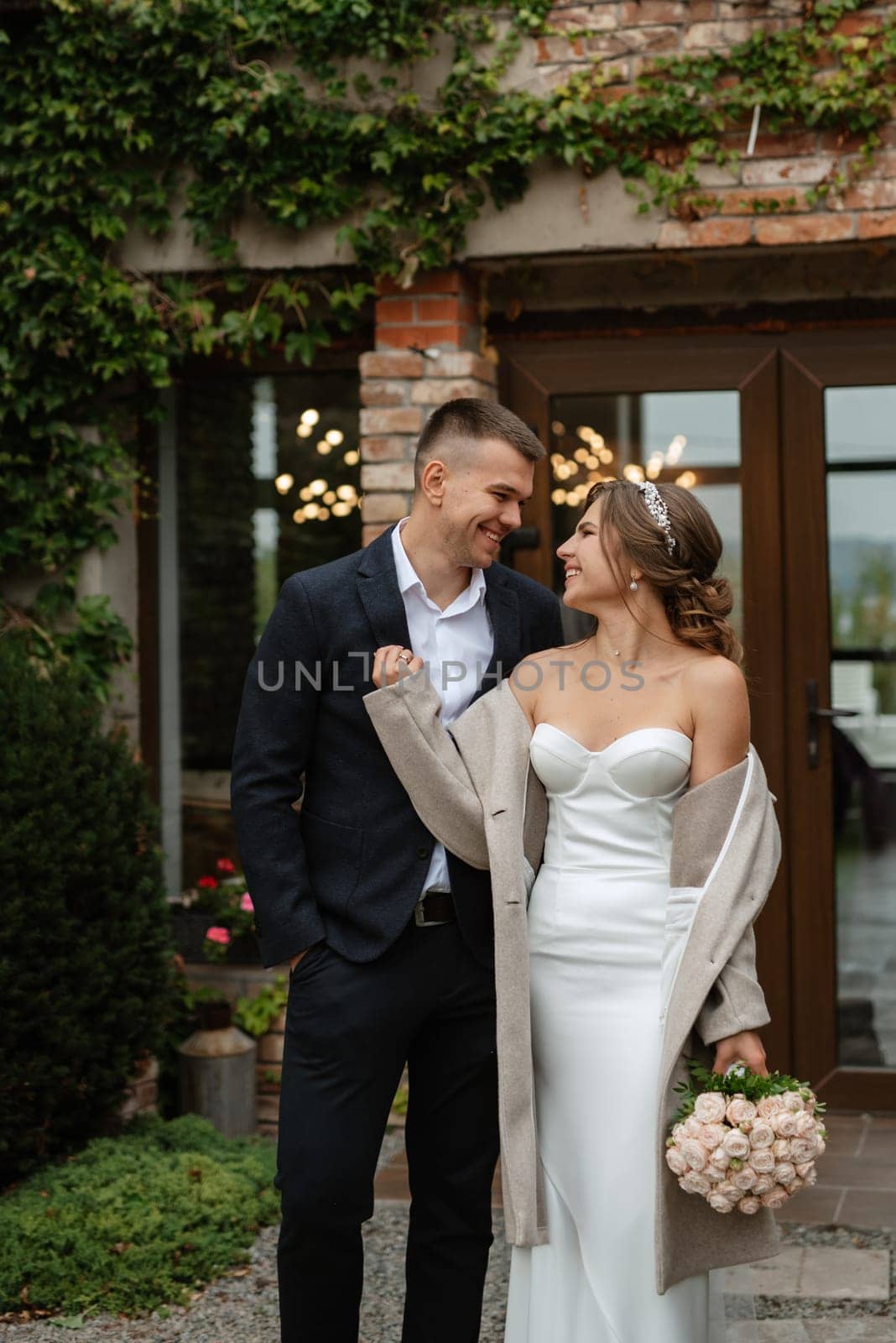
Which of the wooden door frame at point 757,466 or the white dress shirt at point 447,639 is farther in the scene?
the wooden door frame at point 757,466

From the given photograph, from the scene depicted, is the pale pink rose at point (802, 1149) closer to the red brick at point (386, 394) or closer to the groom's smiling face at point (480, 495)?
the groom's smiling face at point (480, 495)

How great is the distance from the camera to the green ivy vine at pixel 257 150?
4.28 m

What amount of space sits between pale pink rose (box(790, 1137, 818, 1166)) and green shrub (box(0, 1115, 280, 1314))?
1.86 metres

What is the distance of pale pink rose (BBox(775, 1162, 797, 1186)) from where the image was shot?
2357 mm

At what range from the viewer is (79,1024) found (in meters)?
4.02

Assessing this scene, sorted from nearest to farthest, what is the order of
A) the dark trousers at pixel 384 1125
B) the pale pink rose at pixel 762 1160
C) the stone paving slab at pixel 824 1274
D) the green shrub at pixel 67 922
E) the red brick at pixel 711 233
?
the pale pink rose at pixel 762 1160 → the dark trousers at pixel 384 1125 → the stone paving slab at pixel 824 1274 → the green shrub at pixel 67 922 → the red brick at pixel 711 233

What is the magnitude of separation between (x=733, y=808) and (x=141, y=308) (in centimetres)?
288

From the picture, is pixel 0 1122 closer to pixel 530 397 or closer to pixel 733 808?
pixel 733 808

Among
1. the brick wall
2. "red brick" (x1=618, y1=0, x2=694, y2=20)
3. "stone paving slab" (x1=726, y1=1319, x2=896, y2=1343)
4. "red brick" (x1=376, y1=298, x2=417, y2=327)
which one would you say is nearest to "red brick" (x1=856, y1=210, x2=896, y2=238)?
the brick wall

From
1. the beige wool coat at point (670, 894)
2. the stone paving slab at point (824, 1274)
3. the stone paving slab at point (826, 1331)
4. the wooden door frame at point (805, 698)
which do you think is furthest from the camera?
the wooden door frame at point (805, 698)

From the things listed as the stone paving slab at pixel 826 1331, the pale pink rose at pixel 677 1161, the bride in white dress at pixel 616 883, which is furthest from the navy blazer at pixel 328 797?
the stone paving slab at pixel 826 1331

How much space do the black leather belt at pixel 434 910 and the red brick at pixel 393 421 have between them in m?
2.12

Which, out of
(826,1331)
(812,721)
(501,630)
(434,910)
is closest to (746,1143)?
(434,910)

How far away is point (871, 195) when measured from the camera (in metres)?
4.25
